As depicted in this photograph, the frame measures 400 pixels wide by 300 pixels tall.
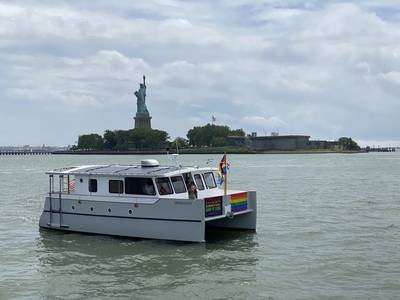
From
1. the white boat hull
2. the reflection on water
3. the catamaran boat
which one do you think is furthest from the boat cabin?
the reflection on water

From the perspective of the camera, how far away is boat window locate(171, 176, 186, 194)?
992 inches

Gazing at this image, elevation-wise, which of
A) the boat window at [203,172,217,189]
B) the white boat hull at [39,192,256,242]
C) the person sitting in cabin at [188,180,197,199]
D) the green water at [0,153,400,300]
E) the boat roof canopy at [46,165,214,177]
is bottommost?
the green water at [0,153,400,300]

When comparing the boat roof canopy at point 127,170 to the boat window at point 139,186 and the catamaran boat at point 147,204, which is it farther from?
the boat window at point 139,186

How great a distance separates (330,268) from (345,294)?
3.04 metres

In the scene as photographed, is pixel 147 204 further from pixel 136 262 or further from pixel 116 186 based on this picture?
pixel 136 262

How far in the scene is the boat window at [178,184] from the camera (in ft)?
82.6

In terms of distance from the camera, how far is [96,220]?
26000mm

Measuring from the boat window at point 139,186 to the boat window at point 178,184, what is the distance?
1078 millimetres

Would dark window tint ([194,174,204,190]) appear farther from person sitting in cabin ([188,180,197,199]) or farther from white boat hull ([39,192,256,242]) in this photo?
person sitting in cabin ([188,180,197,199])

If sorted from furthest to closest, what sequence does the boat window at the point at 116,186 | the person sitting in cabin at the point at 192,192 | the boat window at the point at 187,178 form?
the boat window at the point at 187,178
the boat window at the point at 116,186
the person sitting in cabin at the point at 192,192

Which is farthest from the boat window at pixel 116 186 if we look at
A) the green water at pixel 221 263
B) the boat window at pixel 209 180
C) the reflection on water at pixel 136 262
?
the boat window at pixel 209 180

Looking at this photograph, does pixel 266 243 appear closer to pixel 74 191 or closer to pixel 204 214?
pixel 204 214

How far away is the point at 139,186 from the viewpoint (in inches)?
980

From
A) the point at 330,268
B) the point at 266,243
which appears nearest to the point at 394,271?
the point at 330,268
